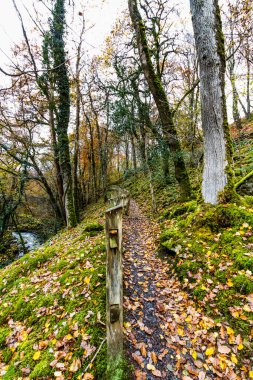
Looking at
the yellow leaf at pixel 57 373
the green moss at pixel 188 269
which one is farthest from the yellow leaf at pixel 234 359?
the yellow leaf at pixel 57 373

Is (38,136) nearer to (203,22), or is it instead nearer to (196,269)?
(203,22)

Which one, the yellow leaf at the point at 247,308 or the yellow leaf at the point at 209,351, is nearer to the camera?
the yellow leaf at the point at 209,351

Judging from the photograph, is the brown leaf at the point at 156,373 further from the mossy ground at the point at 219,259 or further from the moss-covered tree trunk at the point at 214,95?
the moss-covered tree trunk at the point at 214,95

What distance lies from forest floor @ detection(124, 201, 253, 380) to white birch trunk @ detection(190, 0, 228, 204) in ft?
8.44

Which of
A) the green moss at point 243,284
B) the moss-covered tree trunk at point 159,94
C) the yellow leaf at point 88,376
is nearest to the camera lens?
the yellow leaf at point 88,376

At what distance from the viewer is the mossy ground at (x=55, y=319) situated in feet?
7.74

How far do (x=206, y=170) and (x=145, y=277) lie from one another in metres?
3.00

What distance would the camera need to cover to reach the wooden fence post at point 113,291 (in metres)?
2.18

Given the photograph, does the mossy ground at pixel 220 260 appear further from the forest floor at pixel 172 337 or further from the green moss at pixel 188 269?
the forest floor at pixel 172 337

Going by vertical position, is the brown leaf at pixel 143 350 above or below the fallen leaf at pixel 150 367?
above

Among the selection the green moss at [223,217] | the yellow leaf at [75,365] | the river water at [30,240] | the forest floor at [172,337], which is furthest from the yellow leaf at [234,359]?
the river water at [30,240]

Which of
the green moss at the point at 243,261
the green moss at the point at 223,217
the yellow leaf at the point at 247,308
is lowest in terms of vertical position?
the yellow leaf at the point at 247,308

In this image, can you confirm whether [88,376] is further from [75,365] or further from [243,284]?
[243,284]

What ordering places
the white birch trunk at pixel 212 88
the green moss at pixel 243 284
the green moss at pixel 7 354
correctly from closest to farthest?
the green moss at pixel 7 354 → the green moss at pixel 243 284 → the white birch trunk at pixel 212 88
